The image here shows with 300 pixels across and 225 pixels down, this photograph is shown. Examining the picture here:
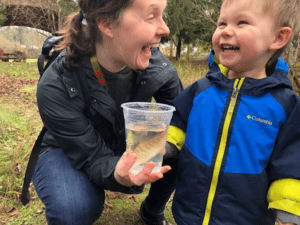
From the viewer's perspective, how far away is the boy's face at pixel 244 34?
4.33 feet

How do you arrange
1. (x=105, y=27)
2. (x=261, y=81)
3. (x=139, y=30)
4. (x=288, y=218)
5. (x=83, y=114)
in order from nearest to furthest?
1. (x=288, y=218)
2. (x=261, y=81)
3. (x=139, y=30)
4. (x=105, y=27)
5. (x=83, y=114)

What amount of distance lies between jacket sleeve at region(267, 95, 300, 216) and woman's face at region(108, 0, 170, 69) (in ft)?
2.79

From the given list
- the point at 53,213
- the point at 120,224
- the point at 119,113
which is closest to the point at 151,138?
the point at 119,113

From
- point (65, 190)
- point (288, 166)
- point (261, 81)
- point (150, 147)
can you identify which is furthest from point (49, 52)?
point (288, 166)

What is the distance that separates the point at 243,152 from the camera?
1397 mm

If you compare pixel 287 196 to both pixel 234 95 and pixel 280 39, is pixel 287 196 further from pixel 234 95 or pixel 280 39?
pixel 280 39

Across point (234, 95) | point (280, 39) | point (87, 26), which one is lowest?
point (234, 95)

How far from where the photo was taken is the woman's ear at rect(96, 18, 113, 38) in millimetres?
1745

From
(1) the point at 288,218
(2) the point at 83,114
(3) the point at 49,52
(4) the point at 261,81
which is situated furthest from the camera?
(3) the point at 49,52

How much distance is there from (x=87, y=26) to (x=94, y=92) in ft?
1.55

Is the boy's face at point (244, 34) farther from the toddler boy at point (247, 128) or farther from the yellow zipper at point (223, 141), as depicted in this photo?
the yellow zipper at point (223, 141)

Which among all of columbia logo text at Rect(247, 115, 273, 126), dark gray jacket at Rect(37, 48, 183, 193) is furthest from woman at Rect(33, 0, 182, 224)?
columbia logo text at Rect(247, 115, 273, 126)

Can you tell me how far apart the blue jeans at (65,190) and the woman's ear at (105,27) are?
3.00ft

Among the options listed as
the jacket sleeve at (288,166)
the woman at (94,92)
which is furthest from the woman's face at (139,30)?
the jacket sleeve at (288,166)
